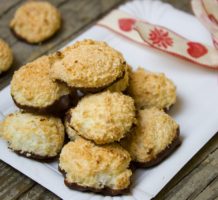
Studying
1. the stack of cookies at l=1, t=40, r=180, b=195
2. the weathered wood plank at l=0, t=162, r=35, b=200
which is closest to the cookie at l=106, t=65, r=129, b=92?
the stack of cookies at l=1, t=40, r=180, b=195

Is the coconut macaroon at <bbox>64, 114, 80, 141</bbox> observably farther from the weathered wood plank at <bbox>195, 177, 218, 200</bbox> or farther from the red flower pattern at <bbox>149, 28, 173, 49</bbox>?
the red flower pattern at <bbox>149, 28, 173, 49</bbox>

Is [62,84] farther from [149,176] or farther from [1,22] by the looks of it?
[1,22]

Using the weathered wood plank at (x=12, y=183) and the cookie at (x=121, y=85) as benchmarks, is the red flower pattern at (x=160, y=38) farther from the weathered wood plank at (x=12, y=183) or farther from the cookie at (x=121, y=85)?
the weathered wood plank at (x=12, y=183)

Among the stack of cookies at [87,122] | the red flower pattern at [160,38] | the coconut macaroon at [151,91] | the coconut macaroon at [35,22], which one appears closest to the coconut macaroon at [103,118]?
the stack of cookies at [87,122]

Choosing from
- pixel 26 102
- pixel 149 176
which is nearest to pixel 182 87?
pixel 149 176

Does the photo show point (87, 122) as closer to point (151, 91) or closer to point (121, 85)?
point (121, 85)

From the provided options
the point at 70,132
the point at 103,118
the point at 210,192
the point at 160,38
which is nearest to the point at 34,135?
the point at 70,132
